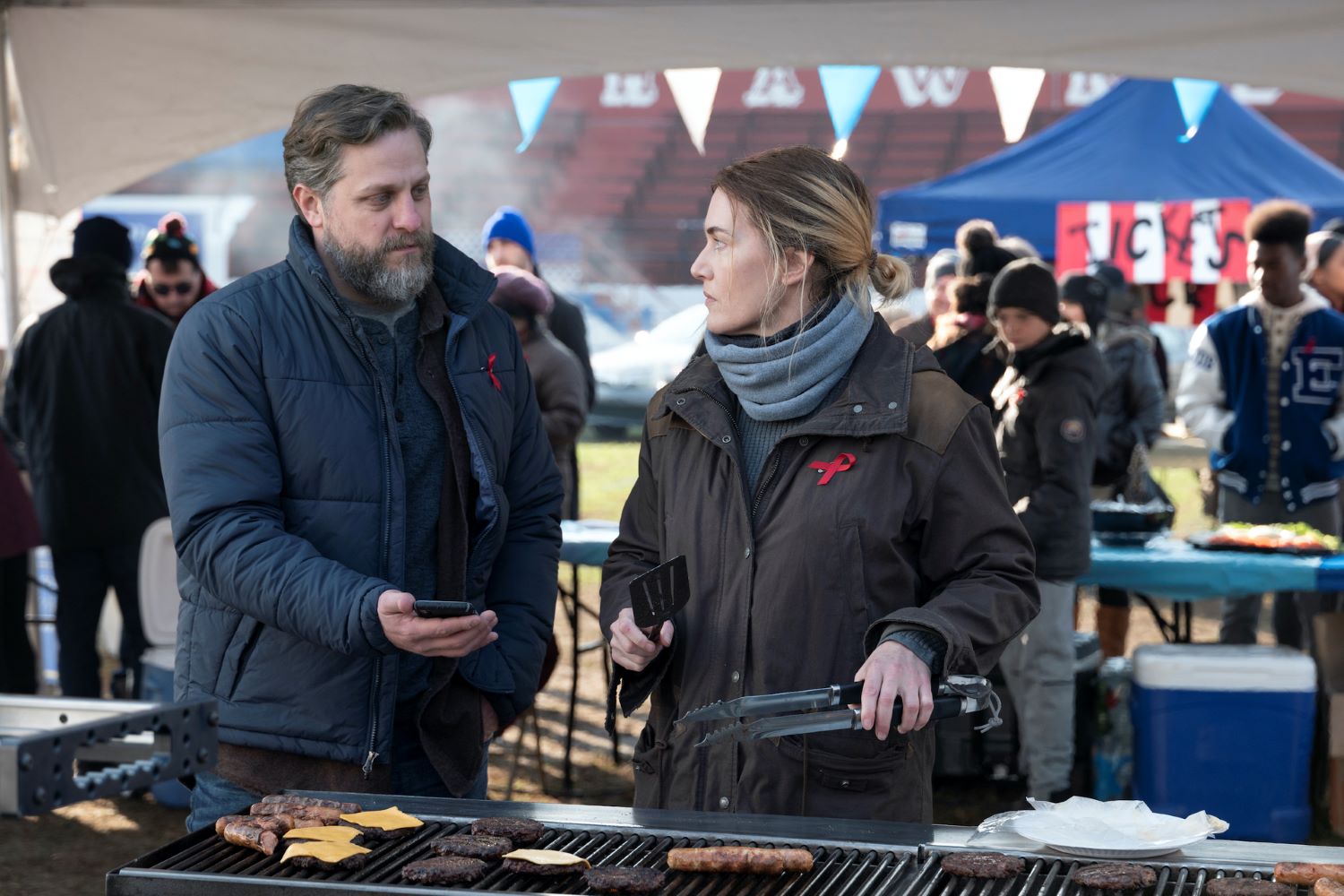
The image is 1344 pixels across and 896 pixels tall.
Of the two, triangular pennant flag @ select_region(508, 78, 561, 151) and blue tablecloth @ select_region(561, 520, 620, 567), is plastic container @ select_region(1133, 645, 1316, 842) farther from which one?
triangular pennant flag @ select_region(508, 78, 561, 151)

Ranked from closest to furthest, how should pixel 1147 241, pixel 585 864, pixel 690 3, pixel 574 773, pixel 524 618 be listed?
pixel 585 864, pixel 524 618, pixel 690 3, pixel 574 773, pixel 1147 241

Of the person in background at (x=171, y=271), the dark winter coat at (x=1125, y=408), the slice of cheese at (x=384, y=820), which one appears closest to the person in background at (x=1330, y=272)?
the dark winter coat at (x=1125, y=408)

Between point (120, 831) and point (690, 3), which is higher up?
point (690, 3)

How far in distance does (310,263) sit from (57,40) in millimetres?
3006

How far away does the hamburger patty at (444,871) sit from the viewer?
178 cm

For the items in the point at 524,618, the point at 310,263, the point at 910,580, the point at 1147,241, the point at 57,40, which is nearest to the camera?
the point at 910,580

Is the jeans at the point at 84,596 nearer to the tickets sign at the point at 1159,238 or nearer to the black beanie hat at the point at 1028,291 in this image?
the black beanie hat at the point at 1028,291

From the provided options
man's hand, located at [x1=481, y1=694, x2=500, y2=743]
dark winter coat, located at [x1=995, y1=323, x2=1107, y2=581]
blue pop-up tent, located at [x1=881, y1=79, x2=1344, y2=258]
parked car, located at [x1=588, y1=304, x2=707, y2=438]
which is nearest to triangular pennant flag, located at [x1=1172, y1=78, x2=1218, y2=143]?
dark winter coat, located at [x1=995, y1=323, x2=1107, y2=581]

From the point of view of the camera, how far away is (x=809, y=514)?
213 centimetres

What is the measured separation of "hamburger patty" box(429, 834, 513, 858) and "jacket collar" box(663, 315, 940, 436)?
2.12 feet

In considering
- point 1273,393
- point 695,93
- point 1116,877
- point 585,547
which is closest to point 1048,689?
point 1273,393

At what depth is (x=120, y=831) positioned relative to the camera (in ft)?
16.0

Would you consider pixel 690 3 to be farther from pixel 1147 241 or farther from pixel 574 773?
pixel 1147 241

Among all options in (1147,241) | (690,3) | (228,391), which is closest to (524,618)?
(228,391)
